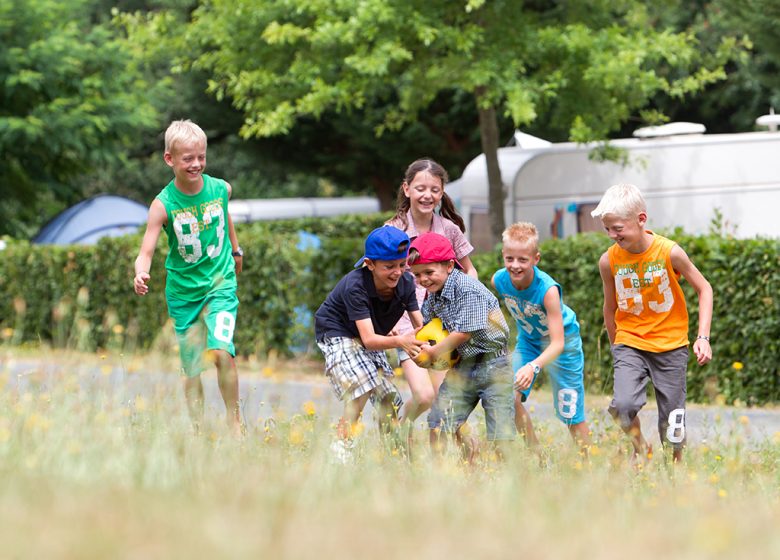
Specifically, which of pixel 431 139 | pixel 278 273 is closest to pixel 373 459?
pixel 278 273

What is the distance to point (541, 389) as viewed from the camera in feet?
39.4

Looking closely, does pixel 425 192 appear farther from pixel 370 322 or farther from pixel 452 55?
pixel 452 55

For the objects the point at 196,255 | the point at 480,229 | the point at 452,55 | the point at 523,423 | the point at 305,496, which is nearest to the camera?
the point at 305,496

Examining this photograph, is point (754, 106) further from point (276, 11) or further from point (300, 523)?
point (300, 523)

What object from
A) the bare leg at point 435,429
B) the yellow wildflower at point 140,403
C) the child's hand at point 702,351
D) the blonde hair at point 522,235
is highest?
the blonde hair at point 522,235

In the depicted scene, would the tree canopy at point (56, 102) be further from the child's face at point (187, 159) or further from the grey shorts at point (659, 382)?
the grey shorts at point (659, 382)

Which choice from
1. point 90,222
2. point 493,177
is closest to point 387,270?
point 493,177

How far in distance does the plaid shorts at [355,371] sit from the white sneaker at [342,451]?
761 millimetres

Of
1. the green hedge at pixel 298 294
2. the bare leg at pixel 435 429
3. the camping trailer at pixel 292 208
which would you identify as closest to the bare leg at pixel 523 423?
the bare leg at pixel 435 429

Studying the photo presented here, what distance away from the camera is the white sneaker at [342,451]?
5.02 metres

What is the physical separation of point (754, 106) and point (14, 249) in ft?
56.4

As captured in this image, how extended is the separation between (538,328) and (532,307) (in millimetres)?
175

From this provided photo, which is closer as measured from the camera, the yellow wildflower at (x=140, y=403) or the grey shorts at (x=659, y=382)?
the yellow wildflower at (x=140, y=403)

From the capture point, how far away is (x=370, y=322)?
6.05 metres
